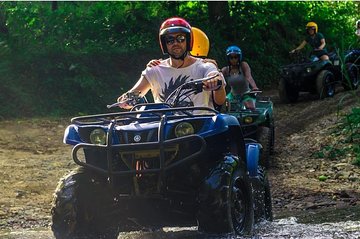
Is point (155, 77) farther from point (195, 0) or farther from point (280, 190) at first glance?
point (195, 0)

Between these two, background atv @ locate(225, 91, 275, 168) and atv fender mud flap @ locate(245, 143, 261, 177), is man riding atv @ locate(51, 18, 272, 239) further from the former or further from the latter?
background atv @ locate(225, 91, 275, 168)

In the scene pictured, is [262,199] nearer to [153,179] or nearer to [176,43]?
[176,43]

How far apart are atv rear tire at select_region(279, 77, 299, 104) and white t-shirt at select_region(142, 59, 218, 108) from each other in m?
10.8

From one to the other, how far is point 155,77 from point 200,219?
168 cm

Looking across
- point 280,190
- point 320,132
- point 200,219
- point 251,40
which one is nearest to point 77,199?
point 200,219

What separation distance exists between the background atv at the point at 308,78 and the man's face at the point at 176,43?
34.3 feet

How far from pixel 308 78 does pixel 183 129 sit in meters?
11.8

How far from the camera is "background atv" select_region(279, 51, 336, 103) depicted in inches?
633

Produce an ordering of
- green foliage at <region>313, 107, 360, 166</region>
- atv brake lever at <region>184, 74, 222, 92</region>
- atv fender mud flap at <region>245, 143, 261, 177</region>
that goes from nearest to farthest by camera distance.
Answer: atv brake lever at <region>184, 74, 222, 92</region> < atv fender mud flap at <region>245, 143, 261, 177</region> < green foliage at <region>313, 107, 360, 166</region>

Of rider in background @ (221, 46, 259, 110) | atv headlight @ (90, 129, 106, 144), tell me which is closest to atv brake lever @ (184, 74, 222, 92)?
atv headlight @ (90, 129, 106, 144)

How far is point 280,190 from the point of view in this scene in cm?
831

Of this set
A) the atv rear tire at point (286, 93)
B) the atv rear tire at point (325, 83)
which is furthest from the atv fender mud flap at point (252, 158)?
the atv rear tire at point (286, 93)

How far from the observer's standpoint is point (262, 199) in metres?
6.00

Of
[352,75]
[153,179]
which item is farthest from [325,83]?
[153,179]
